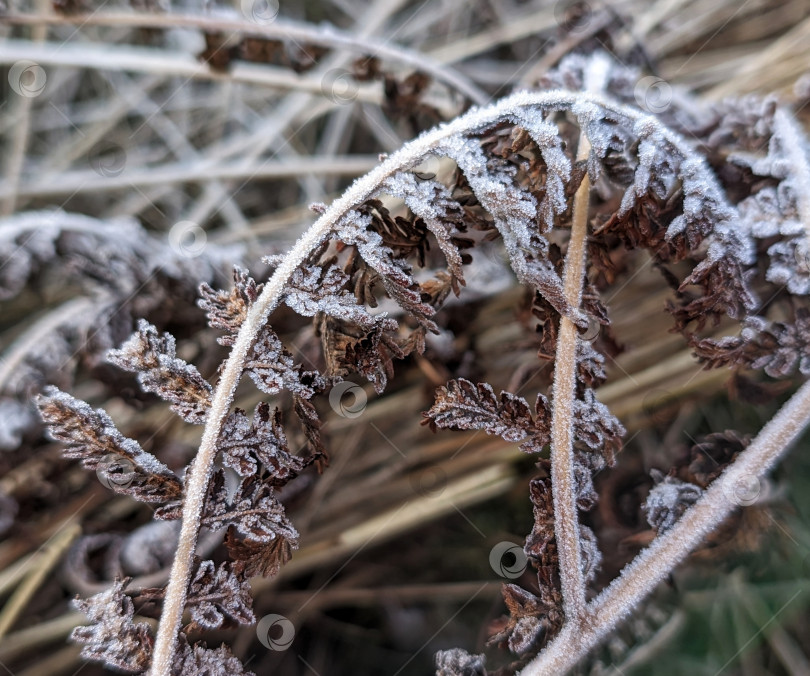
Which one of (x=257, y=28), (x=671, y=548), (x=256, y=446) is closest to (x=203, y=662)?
(x=256, y=446)

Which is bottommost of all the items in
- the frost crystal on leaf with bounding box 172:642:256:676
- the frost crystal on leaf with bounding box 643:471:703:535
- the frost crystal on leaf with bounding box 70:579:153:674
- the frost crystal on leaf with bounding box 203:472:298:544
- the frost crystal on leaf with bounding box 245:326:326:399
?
the frost crystal on leaf with bounding box 172:642:256:676

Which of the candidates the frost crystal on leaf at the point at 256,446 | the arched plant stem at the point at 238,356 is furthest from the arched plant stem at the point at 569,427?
the frost crystal on leaf at the point at 256,446

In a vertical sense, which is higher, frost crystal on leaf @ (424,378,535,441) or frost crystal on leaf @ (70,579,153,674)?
frost crystal on leaf @ (424,378,535,441)

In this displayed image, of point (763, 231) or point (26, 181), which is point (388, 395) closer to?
point (763, 231)

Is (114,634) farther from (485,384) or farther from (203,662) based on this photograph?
(485,384)

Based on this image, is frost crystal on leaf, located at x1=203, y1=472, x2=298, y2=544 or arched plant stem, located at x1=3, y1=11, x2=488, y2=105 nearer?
frost crystal on leaf, located at x1=203, y1=472, x2=298, y2=544

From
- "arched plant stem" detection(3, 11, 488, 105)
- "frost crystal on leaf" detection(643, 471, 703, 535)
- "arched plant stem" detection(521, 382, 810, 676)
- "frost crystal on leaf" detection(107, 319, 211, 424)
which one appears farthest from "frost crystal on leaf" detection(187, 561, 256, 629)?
"arched plant stem" detection(3, 11, 488, 105)

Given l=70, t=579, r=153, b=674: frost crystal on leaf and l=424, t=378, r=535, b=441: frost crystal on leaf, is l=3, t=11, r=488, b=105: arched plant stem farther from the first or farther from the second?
l=70, t=579, r=153, b=674: frost crystal on leaf
